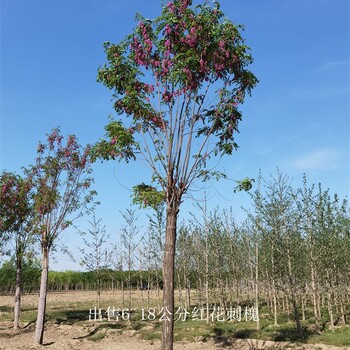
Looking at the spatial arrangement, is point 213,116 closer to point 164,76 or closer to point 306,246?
point 164,76

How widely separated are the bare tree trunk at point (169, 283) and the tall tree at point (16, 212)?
12.1 metres

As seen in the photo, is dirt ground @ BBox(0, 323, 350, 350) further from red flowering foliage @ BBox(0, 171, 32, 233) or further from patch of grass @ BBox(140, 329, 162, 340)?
red flowering foliage @ BBox(0, 171, 32, 233)

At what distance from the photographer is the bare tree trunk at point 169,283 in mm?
7512

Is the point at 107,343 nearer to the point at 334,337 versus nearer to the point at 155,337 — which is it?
the point at 155,337

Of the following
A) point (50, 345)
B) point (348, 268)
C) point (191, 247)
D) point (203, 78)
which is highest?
point (203, 78)

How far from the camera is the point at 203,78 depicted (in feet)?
27.4

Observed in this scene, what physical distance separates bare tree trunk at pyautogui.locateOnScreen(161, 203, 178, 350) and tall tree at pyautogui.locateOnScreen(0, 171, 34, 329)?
39.8ft

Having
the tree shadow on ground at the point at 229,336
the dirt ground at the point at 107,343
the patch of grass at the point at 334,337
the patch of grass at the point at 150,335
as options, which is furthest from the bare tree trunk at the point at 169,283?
the patch of grass at the point at 334,337

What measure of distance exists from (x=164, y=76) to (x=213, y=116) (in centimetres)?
147

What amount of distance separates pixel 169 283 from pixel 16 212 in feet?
45.7

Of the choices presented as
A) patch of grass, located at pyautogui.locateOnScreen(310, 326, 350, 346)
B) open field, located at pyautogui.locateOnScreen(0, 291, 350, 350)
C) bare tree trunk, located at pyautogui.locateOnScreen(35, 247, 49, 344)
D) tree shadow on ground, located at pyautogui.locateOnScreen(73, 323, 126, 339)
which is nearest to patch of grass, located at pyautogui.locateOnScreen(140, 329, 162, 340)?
open field, located at pyautogui.locateOnScreen(0, 291, 350, 350)

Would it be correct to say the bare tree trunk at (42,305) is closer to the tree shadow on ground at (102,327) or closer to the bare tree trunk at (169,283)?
the tree shadow on ground at (102,327)

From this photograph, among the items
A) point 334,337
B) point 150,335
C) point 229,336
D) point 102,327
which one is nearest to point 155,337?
point 150,335

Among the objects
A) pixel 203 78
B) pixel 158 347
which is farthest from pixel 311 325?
pixel 203 78
